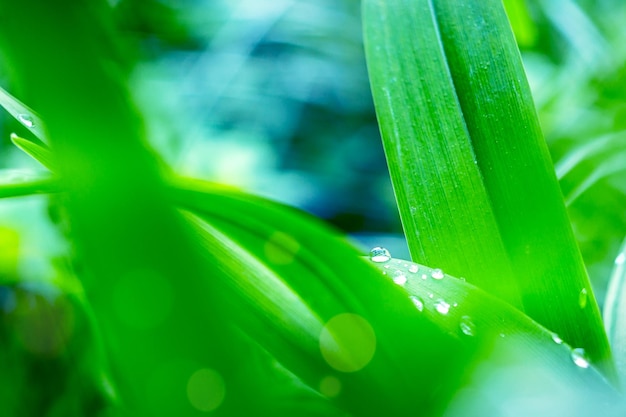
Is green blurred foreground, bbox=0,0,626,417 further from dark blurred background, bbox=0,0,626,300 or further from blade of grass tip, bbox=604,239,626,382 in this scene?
dark blurred background, bbox=0,0,626,300

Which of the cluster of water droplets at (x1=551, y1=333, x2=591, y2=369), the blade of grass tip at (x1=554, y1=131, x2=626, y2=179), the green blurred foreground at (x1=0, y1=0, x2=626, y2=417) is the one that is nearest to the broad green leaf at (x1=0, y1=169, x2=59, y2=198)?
the green blurred foreground at (x1=0, y1=0, x2=626, y2=417)

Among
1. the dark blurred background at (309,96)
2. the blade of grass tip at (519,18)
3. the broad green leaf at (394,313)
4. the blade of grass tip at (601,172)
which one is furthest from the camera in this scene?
the dark blurred background at (309,96)

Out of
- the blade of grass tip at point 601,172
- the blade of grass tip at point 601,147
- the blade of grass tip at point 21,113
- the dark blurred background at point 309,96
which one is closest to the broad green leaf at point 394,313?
the blade of grass tip at point 21,113

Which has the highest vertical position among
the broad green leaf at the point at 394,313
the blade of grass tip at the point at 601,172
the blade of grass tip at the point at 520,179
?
the blade of grass tip at the point at 601,172

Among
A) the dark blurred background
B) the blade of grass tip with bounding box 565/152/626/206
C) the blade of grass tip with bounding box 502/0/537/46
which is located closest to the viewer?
the blade of grass tip with bounding box 565/152/626/206

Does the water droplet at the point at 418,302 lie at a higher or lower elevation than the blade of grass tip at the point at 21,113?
higher

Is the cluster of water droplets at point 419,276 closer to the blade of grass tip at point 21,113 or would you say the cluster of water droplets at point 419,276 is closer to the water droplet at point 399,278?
the water droplet at point 399,278
